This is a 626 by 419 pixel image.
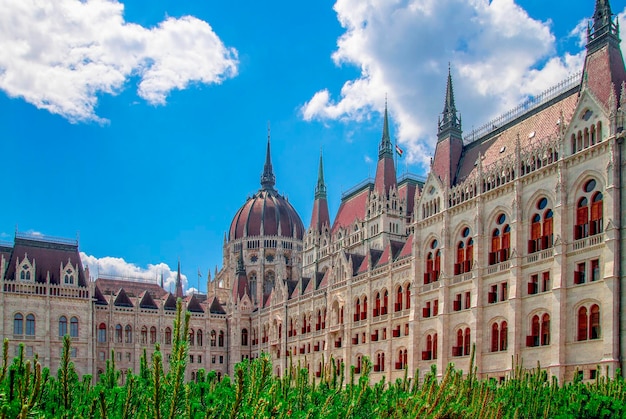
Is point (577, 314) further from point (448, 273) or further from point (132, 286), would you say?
point (132, 286)

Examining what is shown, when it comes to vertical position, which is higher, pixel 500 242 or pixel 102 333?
pixel 500 242

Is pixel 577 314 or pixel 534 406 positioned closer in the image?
pixel 534 406

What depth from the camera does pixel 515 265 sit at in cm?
4025

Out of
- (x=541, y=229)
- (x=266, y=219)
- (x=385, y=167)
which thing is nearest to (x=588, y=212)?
(x=541, y=229)

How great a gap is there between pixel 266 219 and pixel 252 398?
9397cm

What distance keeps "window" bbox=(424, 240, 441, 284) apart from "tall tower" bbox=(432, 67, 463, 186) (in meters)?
5.09

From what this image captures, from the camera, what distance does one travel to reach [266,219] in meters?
103

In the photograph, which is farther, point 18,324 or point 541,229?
point 18,324

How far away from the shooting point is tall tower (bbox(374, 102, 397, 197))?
2767 inches

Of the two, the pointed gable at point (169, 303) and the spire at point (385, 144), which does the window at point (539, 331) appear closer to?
the spire at point (385, 144)

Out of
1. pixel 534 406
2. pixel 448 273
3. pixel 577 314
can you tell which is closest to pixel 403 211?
pixel 448 273

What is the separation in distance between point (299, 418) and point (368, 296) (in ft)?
151

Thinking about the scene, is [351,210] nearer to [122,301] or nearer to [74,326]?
[122,301]

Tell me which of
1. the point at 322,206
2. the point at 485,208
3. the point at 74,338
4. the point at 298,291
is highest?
the point at 322,206
